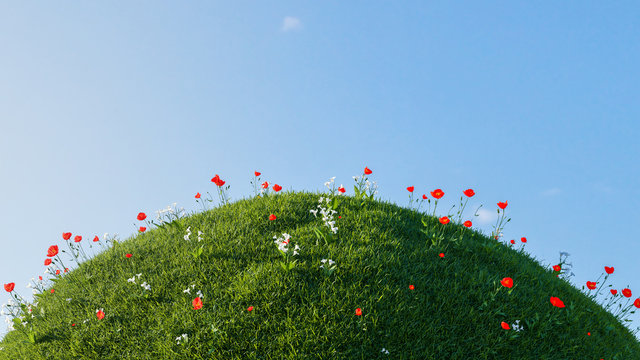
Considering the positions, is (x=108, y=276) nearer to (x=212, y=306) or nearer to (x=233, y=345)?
(x=212, y=306)

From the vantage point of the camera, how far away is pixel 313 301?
16.6 ft

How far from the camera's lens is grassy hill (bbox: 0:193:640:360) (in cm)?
479

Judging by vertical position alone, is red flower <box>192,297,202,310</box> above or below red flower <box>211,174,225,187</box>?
below

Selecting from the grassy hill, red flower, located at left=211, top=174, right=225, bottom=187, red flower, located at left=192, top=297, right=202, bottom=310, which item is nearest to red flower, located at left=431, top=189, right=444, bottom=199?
the grassy hill

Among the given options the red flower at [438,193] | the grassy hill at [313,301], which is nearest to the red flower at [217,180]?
the grassy hill at [313,301]

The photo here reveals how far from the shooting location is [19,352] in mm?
5984

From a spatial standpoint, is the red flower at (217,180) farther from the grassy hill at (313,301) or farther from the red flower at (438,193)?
the red flower at (438,193)

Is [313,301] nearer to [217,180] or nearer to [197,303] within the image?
[197,303]

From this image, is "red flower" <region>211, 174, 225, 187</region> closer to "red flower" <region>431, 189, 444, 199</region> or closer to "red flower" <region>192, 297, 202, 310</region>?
"red flower" <region>192, 297, 202, 310</region>

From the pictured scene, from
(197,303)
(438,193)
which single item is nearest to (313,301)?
(197,303)

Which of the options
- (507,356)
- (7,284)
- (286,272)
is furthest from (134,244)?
(507,356)

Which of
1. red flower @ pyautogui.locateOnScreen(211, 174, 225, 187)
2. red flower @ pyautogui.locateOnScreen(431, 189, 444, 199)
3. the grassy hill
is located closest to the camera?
the grassy hill

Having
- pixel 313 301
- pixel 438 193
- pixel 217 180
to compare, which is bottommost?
pixel 313 301

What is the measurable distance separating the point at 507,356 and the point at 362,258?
6.89 ft
